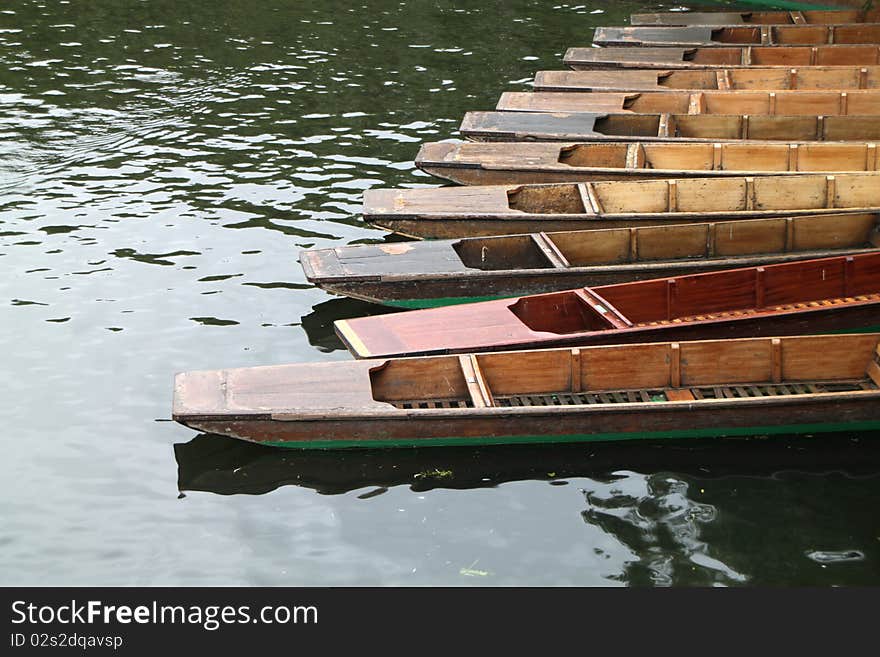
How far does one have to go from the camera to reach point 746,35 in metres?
18.5

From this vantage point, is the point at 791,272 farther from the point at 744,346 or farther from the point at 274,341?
the point at 274,341

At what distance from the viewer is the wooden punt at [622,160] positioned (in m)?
12.6

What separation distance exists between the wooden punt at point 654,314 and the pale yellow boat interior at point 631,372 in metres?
0.24

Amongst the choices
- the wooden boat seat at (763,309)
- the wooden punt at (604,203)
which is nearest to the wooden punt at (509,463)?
the wooden boat seat at (763,309)

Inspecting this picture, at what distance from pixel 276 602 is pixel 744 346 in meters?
4.18

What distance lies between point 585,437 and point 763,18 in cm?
1380

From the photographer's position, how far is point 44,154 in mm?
14906

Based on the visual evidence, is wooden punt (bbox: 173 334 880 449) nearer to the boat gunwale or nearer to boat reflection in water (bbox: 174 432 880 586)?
the boat gunwale

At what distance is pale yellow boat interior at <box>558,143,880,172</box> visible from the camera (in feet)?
41.6

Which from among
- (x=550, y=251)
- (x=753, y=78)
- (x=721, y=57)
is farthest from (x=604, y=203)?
(x=721, y=57)

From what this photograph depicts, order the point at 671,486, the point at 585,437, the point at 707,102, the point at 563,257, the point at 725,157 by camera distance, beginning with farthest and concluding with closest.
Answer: the point at 707,102
the point at 725,157
the point at 563,257
the point at 585,437
the point at 671,486

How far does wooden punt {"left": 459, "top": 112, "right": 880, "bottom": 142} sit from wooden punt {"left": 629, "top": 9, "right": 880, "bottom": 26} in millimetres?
5959

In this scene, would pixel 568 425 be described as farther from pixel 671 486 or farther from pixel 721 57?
pixel 721 57

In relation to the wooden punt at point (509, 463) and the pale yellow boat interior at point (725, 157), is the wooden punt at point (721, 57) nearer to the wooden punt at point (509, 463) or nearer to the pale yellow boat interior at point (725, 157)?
the pale yellow boat interior at point (725, 157)
